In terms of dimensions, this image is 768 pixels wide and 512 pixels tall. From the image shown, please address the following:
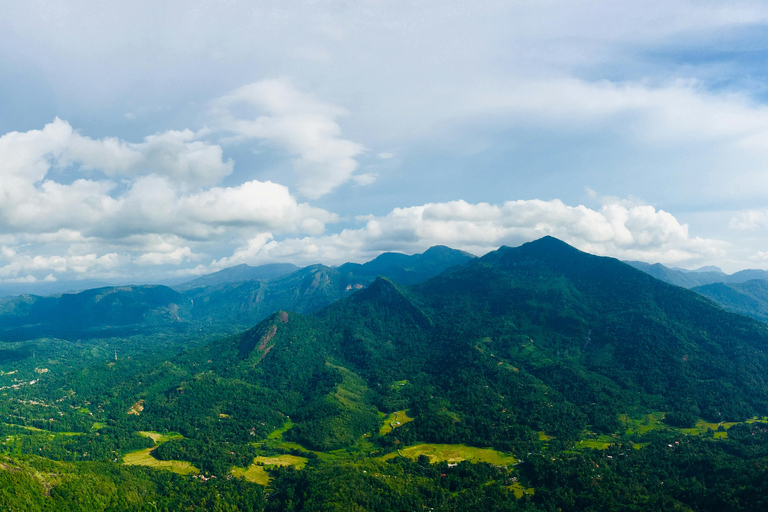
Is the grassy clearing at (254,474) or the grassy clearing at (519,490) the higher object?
the grassy clearing at (519,490)

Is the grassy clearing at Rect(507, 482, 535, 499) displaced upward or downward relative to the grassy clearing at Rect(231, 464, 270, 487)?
upward

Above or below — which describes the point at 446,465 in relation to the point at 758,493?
below

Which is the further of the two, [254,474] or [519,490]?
[254,474]

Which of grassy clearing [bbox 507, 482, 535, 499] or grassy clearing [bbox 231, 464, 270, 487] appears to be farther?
grassy clearing [bbox 231, 464, 270, 487]

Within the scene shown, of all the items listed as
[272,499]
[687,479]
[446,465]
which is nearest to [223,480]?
[272,499]

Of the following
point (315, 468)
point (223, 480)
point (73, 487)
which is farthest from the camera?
point (315, 468)

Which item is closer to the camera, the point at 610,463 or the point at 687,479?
the point at 687,479

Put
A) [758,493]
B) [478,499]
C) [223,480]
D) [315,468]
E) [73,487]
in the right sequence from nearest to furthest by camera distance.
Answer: [758,493]
[73,487]
[478,499]
[223,480]
[315,468]

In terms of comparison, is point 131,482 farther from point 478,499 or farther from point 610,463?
point 610,463

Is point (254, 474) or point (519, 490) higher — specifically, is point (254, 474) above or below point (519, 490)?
below

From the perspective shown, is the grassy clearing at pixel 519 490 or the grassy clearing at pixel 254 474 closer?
the grassy clearing at pixel 519 490
